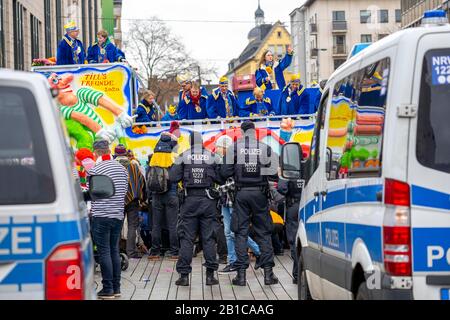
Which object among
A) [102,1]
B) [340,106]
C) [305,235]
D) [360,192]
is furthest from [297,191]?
[102,1]

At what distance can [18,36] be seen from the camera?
3703 cm

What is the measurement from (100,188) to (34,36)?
36037 mm

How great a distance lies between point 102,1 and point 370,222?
233 ft

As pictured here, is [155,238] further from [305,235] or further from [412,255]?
[412,255]

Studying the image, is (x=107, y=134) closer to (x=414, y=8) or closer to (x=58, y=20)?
(x=58, y=20)

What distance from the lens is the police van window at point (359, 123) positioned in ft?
21.3

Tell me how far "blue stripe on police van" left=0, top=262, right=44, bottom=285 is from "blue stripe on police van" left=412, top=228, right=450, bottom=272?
7.70ft

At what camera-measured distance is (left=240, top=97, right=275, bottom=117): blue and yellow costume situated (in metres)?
Answer: 20.9

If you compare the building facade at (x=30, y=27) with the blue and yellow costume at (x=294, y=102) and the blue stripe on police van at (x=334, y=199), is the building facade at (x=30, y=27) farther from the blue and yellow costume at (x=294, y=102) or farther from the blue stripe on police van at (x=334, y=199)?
the blue stripe on police van at (x=334, y=199)

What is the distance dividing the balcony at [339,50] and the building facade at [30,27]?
5226 centimetres

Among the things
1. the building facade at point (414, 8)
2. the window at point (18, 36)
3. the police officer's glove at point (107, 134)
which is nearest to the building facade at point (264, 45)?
the building facade at point (414, 8)

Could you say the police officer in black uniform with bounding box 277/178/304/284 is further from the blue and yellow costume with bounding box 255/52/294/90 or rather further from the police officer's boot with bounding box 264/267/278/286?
the blue and yellow costume with bounding box 255/52/294/90

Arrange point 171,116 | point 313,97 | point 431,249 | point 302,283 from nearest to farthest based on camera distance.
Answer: point 431,249, point 302,283, point 313,97, point 171,116

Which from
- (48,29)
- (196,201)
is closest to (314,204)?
(196,201)
